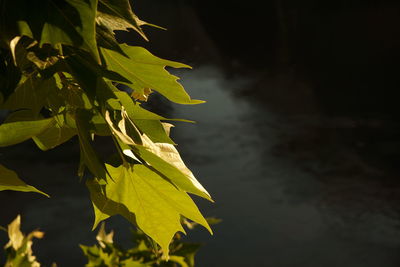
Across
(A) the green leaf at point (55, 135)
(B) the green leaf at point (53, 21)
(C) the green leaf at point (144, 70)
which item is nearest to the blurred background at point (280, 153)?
(A) the green leaf at point (55, 135)

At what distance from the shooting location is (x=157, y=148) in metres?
0.55

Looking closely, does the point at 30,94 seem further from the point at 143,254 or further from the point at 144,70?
the point at 143,254

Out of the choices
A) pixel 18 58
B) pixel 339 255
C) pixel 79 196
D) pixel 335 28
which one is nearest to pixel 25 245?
pixel 18 58

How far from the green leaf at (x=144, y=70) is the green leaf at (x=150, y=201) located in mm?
78

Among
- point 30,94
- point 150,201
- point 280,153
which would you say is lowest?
point 280,153

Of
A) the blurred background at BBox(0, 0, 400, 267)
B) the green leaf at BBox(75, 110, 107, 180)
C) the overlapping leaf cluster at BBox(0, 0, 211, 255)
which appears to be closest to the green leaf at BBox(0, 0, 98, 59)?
the overlapping leaf cluster at BBox(0, 0, 211, 255)

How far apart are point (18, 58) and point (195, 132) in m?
6.29

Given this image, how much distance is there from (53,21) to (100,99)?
0.27ft

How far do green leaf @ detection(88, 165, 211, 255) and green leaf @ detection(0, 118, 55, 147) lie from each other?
0.26ft

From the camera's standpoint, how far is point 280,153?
6.30 m

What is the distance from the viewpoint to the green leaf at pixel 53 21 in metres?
0.47

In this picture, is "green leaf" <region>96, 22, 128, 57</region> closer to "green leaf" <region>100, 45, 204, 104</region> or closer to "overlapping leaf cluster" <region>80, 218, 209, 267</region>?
"green leaf" <region>100, 45, 204, 104</region>

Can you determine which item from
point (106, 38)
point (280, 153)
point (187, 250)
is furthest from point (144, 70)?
point (280, 153)

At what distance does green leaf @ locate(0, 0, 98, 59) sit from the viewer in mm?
473
